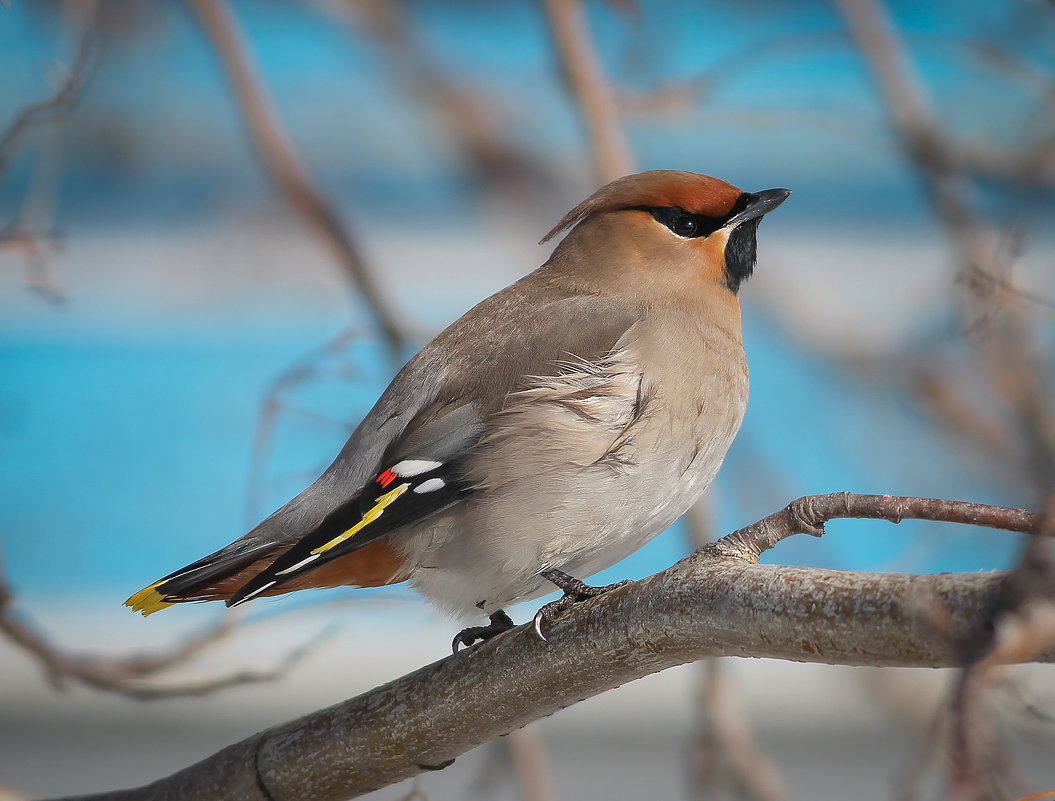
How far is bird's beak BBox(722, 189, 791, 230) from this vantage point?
94.7 inches

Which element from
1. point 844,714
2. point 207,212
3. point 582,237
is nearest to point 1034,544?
point 582,237

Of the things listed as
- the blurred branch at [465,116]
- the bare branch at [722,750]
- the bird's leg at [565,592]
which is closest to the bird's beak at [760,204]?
the bird's leg at [565,592]

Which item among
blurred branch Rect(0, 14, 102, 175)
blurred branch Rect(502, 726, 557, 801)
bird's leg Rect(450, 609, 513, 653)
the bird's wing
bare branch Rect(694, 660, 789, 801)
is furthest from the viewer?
bare branch Rect(694, 660, 789, 801)

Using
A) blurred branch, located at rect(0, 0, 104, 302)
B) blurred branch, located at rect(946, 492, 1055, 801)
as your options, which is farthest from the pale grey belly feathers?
blurred branch, located at rect(946, 492, 1055, 801)

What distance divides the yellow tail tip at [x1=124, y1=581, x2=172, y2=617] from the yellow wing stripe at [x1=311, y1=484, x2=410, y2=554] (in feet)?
0.99

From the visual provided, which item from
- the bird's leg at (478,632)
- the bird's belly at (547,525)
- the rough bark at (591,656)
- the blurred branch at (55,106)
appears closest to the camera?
the rough bark at (591,656)

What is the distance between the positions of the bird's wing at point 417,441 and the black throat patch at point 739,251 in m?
0.33

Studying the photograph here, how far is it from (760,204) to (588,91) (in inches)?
45.7

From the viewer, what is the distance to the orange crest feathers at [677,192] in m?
2.45

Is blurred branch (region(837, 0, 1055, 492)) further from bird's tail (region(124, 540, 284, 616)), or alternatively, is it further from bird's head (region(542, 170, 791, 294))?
bird's tail (region(124, 540, 284, 616))

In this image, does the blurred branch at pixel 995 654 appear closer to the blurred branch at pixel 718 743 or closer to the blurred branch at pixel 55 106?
the blurred branch at pixel 55 106

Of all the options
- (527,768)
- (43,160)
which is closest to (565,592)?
(527,768)

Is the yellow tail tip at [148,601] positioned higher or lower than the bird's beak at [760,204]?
lower

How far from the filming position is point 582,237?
2566 mm
